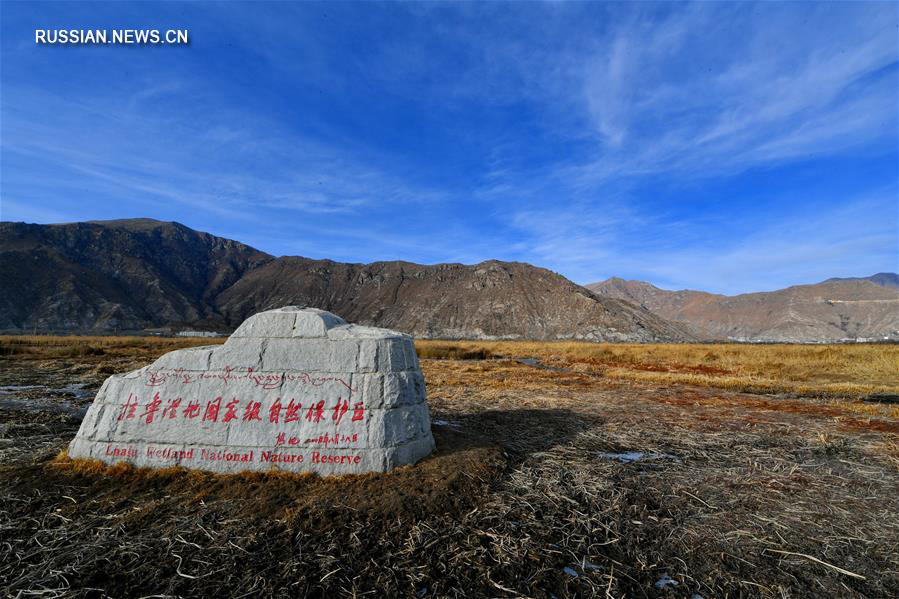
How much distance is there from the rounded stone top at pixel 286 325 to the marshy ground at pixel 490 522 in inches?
93.9

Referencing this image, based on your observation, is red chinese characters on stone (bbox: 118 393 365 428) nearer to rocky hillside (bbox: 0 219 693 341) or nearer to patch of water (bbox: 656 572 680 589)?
patch of water (bbox: 656 572 680 589)

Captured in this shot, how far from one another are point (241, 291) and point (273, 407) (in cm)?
14458

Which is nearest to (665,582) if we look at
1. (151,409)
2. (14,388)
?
(151,409)

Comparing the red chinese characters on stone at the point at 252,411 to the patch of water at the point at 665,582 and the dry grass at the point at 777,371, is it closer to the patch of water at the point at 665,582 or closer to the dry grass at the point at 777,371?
the patch of water at the point at 665,582

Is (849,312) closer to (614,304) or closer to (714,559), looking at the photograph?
(614,304)

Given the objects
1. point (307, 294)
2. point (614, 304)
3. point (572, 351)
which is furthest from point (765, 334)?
point (307, 294)

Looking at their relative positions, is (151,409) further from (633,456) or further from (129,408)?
(633,456)

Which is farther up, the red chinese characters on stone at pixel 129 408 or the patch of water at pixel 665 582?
the red chinese characters on stone at pixel 129 408

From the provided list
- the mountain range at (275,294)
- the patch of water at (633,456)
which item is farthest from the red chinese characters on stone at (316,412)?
the mountain range at (275,294)

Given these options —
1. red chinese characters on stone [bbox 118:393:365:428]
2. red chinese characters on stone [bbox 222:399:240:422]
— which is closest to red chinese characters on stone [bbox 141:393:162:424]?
red chinese characters on stone [bbox 118:393:365:428]

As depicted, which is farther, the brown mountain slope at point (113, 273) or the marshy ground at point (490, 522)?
the brown mountain slope at point (113, 273)

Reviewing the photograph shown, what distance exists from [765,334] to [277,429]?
212 metres

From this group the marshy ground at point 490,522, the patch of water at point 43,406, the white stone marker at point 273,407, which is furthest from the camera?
the patch of water at point 43,406

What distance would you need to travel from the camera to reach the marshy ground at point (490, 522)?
13.9ft
